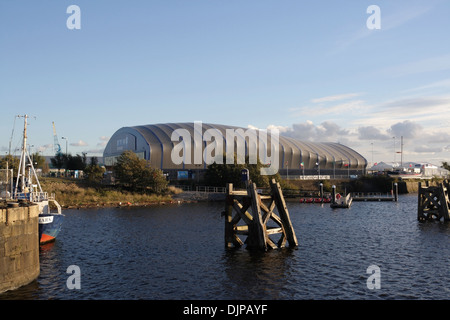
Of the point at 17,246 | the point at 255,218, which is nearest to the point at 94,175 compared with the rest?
the point at 255,218

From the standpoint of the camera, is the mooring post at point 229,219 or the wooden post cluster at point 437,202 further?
the wooden post cluster at point 437,202

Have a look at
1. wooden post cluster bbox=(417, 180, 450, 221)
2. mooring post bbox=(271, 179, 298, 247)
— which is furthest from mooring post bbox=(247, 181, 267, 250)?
wooden post cluster bbox=(417, 180, 450, 221)

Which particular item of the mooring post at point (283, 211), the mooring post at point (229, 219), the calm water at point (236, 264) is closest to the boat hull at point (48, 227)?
the calm water at point (236, 264)

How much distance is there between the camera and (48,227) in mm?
36156

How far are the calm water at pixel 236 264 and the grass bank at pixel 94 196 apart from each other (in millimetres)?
27408

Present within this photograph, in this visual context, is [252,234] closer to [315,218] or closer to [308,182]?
[315,218]

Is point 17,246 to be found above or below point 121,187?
above

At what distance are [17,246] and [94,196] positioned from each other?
60.3 m

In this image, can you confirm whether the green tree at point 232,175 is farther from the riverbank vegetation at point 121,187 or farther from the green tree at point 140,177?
A: the green tree at point 140,177

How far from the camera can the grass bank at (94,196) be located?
244 feet

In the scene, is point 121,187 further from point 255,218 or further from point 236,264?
point 236,264

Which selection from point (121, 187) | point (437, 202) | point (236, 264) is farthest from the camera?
point (121, 187)

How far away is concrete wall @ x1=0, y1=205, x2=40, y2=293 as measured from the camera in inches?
764

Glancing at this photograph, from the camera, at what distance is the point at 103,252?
3338 centimetres
